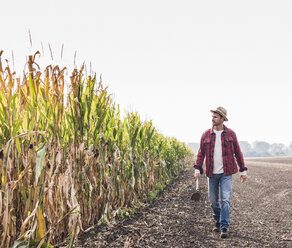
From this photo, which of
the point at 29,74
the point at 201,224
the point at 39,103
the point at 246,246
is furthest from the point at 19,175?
the point at 201,224

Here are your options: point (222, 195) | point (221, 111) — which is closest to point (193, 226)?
point (222, 195)

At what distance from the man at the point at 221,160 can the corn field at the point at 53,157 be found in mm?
1520

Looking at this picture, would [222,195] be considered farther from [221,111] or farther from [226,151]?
[221,111]

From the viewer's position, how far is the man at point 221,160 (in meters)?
4.45

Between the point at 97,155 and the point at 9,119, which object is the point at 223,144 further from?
the point at 9,119

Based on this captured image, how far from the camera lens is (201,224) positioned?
16.8ft

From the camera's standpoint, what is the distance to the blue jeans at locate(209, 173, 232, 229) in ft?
14.4

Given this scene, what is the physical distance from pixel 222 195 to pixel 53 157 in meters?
2.82

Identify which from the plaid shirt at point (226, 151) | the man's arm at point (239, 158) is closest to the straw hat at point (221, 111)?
the plaid shirt at point (226, 151)

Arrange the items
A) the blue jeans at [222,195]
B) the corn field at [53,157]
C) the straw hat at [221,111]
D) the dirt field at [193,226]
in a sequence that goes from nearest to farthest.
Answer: the corn field at [53,157], the dirt field at [193,226], the blue jeans at [222,195], the straw hat at [221,111]

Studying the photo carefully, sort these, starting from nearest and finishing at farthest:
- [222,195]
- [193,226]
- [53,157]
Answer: [53,157] < [222,195] < [193,226]

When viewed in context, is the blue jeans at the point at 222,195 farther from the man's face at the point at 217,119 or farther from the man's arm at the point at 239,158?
the man's face at the point at 217,119

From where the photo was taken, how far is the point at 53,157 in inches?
112

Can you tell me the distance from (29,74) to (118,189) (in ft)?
8.63
